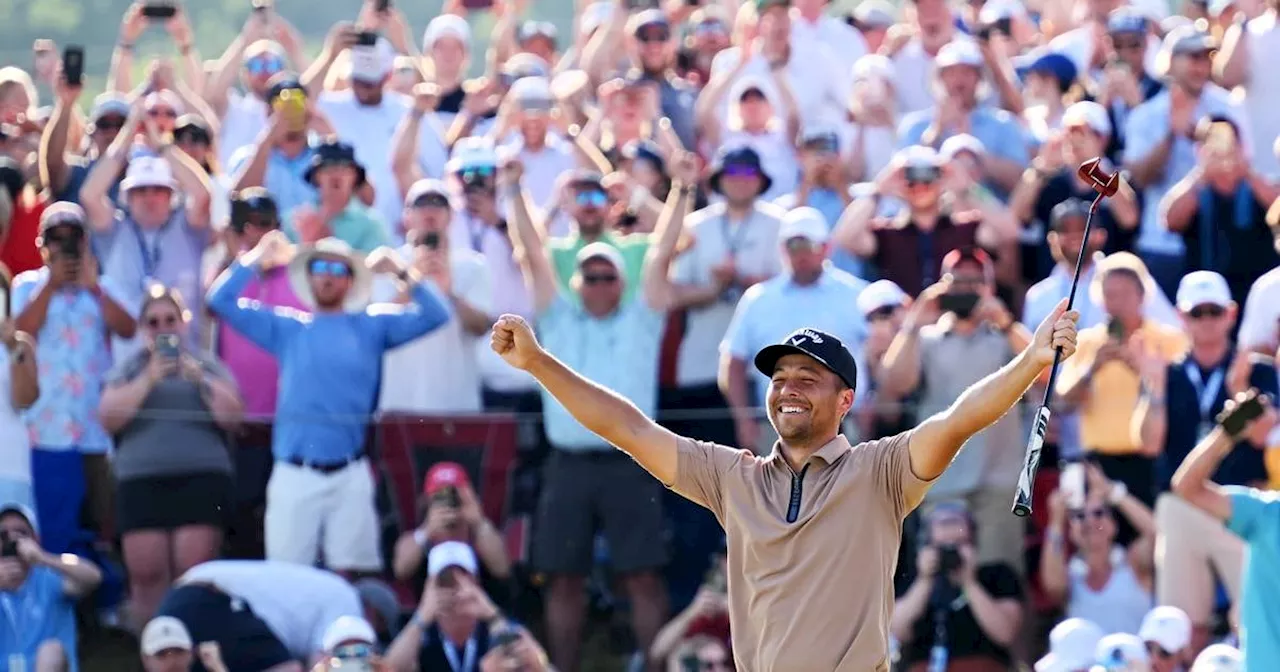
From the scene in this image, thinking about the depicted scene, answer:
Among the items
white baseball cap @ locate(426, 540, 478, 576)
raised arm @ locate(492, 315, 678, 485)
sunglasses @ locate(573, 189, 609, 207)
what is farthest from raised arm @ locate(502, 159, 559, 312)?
raised arm @ locate(492, 315, 678, 485)

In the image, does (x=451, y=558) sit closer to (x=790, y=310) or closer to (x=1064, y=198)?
(x=790, y=310)

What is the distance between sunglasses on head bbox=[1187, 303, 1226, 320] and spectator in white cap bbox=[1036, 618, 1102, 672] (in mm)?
1644

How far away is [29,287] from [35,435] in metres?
0.78

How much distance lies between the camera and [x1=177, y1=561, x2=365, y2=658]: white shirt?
1178 centimetres

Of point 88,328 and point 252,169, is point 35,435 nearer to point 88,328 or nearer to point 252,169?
point 88,328

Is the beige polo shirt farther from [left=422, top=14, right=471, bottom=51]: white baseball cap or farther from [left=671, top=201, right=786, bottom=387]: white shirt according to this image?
[left=422, top=14, right=471, bottom=51]: white baseball cap

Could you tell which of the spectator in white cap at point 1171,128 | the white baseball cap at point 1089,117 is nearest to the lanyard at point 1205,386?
the spectator in white cap at point 1171,128

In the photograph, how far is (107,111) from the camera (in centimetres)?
1434

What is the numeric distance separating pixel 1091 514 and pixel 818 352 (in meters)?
5.58

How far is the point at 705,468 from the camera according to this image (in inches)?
270

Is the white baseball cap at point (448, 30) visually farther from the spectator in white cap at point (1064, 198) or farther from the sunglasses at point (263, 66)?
the spectator in white cap at point (1064, 198)

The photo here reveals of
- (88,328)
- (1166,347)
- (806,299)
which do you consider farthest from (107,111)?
(1166,347)

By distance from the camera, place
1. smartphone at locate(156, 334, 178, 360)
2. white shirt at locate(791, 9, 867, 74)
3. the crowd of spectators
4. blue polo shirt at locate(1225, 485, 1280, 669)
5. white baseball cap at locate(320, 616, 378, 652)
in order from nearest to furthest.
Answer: blue polo shirt at locate(1225, 485, 1280, 669) → white baseball cap at locate(320, 616, 378, 652) → the crowd of spectators → smartphone at locate(156, 334, 178, 360) → white shirt at locate(791, 9, 867, 74)

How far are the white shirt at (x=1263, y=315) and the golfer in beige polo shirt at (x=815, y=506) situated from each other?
571cm
